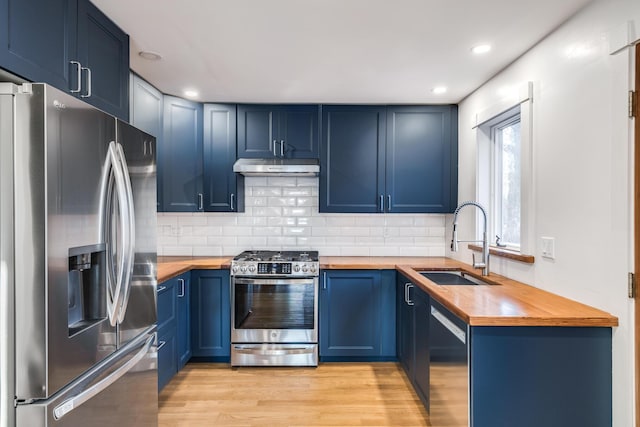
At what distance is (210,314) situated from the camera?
3.15 m

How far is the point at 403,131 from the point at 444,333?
2.05 metres

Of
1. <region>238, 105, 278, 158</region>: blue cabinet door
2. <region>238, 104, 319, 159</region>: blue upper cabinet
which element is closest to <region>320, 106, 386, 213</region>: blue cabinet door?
<region>238, 104, 319, 159</region>: blue upper cabinet

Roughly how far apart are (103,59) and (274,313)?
7.11 ft

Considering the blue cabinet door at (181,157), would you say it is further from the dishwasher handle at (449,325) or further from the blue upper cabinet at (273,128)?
the dishwasher handle at (449,325)

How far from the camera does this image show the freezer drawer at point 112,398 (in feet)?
3.99

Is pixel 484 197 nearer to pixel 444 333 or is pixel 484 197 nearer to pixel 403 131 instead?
pixel 403 131

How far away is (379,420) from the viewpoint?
7.70 feet

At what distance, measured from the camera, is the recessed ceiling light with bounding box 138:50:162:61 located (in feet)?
7.61

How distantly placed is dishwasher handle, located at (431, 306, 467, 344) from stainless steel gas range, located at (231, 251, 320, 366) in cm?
121

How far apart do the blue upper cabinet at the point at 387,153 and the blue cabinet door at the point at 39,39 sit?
2.14m

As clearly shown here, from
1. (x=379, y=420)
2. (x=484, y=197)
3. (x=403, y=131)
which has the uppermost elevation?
(x=403, y=131)

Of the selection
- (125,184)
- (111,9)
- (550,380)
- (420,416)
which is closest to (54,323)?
(125,184)

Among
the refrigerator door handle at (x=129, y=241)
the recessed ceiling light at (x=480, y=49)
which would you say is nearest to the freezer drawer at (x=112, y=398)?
the refrigerator door handle at (x=129, y=241)

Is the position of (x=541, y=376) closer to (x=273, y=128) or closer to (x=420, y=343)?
(x=420, y=343)
